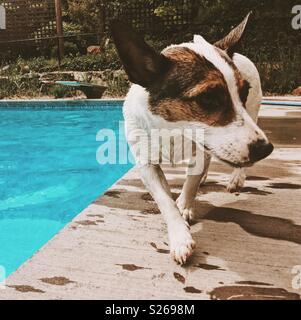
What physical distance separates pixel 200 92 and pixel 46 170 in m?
4.06

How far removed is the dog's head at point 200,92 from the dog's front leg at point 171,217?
27cm

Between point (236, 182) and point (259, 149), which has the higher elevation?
point (259, 149)

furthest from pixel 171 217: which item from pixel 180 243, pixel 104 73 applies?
pixel 104 73

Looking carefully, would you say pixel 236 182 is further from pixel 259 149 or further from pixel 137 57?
pixel 137 57

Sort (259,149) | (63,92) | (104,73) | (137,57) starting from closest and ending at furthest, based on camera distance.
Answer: (259,149)
(137,57)
(63,92)
(104,73)

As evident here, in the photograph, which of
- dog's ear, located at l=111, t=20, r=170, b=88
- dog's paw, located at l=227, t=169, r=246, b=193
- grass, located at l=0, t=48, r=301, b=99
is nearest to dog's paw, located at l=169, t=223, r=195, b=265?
dog's ear, located at l=111, t=20, r=170, b=88

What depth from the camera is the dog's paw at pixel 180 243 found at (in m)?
1.68

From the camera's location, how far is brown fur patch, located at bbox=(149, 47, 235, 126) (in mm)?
1707

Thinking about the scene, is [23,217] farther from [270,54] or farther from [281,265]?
[270,54]

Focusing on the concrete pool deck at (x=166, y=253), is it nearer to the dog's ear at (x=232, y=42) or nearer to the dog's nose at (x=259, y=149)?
the dog's nose at (x=259, y=149)

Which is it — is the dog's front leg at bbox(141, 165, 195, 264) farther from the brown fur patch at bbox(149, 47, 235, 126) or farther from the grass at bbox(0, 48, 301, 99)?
the grass at bbox(0, 48, 301, 99)

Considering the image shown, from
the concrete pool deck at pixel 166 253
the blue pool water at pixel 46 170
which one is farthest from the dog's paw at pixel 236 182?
the blue pool water at pixel 46 170

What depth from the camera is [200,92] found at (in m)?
1.72
